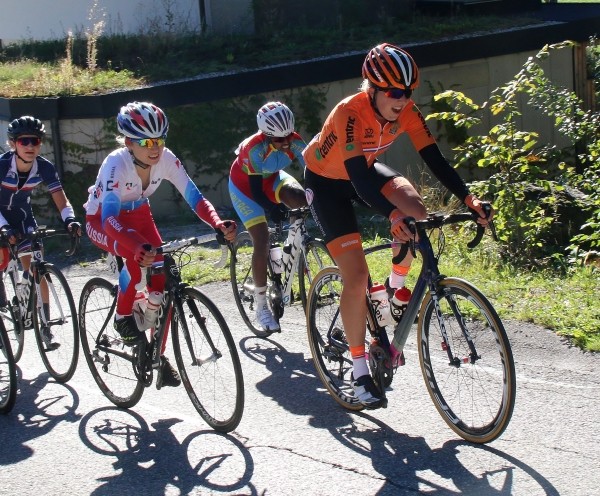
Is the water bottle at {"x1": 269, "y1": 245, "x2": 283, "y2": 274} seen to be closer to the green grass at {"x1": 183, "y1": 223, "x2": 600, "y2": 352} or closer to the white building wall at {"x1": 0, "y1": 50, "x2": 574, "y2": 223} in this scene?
the green grass at {"x1": 183, "y1": 223, "x2": 600, "y2": 352}

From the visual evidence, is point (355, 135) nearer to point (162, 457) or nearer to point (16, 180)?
point (162, 457)

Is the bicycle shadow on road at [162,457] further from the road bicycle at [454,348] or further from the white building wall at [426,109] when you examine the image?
the white building wall at [426,109]

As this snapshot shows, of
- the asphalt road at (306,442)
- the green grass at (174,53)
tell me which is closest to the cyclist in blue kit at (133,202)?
the asphalt road at (306,442)

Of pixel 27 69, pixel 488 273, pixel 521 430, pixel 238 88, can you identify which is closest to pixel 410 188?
pixel 521 430

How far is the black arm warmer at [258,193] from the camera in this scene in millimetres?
7410

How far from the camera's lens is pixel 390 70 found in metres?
5.35

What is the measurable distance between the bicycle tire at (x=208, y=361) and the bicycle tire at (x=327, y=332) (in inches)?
29.3

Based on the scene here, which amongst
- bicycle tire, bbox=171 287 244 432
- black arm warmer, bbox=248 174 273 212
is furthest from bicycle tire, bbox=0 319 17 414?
black arm warmer, bbox=248 174 273 212

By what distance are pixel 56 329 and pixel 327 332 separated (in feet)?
7.32

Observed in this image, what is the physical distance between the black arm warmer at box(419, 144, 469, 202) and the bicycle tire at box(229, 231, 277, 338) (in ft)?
8.23

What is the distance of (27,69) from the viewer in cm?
1545

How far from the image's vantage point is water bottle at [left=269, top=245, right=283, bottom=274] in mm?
7750

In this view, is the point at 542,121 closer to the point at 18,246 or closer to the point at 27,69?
the point at 27,69

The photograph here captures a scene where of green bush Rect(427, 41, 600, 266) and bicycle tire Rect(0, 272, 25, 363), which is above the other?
green bush Rect(427, 41, 600, 266)
